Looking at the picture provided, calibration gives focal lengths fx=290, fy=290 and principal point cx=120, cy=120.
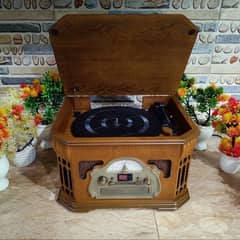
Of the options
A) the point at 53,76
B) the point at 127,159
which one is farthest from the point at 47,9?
the point at 127,159

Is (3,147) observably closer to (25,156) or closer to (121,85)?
(25,156)

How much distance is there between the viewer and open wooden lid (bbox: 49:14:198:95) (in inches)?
37.5

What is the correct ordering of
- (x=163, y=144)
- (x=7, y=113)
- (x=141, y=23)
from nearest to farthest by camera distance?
1. (x=163, y=144)
2. (x=141, y=23)
3. (x=7, y=113)

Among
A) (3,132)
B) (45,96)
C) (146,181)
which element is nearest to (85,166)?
(146,181)

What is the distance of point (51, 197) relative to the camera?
1.01 meters

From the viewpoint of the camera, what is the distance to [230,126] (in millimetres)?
1080

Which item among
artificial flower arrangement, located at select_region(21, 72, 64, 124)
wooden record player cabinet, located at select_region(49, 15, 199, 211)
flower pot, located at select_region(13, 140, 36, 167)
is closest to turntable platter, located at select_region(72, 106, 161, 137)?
wooden record player cabinet, located at select_region(49, 15, 199, 211)

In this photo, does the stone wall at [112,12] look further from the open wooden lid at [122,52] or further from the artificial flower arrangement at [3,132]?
the artificial flower arrangement at [3,132]

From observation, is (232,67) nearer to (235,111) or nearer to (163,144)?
(235,111)

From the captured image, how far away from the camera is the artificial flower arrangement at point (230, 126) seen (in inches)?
41.8

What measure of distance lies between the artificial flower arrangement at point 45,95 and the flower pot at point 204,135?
60 centimetres

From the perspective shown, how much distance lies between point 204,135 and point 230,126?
171 millimetres

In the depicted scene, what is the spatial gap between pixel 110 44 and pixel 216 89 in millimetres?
477

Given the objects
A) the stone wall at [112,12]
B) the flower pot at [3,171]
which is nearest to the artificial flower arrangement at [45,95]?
the stone wall at [112,12]
